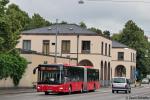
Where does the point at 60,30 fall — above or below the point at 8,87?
above

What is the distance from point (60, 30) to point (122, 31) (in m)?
45.9

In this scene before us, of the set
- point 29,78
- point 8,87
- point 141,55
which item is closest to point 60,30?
point 29,78

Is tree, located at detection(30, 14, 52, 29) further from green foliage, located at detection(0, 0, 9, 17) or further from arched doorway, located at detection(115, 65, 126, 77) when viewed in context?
green foliage, located at detection(0, 0, 9, 17)

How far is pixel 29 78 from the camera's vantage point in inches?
2539

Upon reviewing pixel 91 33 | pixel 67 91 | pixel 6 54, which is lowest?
pixel 67 91

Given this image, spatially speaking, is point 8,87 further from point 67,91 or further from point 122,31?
point 122,31

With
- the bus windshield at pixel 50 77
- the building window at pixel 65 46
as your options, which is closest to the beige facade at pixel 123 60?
the building window at pixel 65 46

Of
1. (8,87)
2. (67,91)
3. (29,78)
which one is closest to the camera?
(67,91)

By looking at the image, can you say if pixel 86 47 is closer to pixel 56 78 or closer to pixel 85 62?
pixel 85 62

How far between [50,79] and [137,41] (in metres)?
86.5

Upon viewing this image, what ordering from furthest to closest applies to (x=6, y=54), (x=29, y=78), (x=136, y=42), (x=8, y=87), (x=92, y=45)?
(x=136, y=42)
(x=92, y=45)
(x=29, y=78)
(x=8, y=87)
(x=6, y=54)

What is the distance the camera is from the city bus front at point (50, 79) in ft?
151

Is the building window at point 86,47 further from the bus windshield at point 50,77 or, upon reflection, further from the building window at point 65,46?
the bus windshield at point 50,77

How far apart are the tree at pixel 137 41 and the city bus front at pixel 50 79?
83847 mm
